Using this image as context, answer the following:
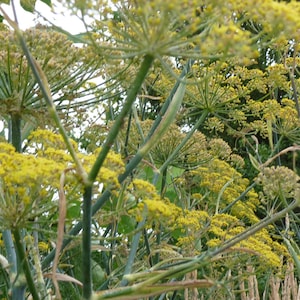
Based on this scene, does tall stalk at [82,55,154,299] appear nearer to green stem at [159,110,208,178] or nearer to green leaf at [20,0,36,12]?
green leaf at [20,0,36,12]

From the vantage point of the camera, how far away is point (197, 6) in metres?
1.16

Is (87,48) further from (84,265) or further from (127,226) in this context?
(127,226)

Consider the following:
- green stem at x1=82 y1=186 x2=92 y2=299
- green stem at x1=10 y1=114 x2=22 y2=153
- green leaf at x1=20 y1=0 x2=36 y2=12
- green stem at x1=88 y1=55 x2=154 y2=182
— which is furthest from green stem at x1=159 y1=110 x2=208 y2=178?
green stem at x1=88 y1=55 x2=154 y2=182

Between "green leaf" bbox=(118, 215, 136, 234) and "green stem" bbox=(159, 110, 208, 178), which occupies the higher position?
"green stem" bbox=(159, 110, 208, 178)

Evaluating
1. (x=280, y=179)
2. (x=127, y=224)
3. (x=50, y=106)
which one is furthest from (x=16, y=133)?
(x=127, y=224)

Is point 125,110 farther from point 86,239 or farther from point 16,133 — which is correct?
point 16,133

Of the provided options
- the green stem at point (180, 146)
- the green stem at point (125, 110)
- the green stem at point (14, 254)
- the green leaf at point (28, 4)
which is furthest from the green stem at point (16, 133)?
the green stem at point (125, 110)

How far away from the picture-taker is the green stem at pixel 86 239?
1.33 metres

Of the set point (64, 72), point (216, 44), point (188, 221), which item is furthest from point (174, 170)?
point (216, 44)

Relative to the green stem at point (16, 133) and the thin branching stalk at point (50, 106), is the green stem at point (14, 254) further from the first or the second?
the thin branching stalk at point (50, 106)

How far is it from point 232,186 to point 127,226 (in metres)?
0.63

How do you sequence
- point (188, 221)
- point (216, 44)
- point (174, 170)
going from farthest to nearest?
point (174, 170), point (188, 221), point (216, 44)

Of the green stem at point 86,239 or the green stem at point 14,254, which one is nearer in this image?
the green stem at point 86,239

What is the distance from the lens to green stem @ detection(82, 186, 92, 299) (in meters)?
1.33
